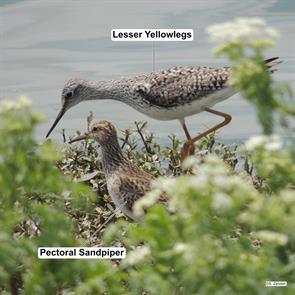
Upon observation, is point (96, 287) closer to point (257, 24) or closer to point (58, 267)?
point (58, 267)

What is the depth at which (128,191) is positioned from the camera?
9.62 meters

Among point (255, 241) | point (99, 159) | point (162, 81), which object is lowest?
point (255, 241)

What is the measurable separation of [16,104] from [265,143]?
45.7 inches

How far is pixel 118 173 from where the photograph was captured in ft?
32.7

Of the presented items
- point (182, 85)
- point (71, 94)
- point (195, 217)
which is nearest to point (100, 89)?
point (71, 94)

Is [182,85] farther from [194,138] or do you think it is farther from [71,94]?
[71,94]

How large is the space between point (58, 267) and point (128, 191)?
13.4 ft

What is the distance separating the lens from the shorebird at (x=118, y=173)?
9.54 metres

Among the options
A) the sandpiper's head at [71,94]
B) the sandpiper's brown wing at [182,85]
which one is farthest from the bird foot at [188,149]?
the sandpiper's head at [71,94]

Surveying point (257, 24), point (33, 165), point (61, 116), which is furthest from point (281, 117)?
point (61, 116)

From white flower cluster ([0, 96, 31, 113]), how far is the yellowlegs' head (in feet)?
16.9

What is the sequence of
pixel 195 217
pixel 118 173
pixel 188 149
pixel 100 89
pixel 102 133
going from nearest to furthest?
pixel 195 217 → pixel 118 173 → pixel 102 133 → pixel 188 149 → pixel 100 89

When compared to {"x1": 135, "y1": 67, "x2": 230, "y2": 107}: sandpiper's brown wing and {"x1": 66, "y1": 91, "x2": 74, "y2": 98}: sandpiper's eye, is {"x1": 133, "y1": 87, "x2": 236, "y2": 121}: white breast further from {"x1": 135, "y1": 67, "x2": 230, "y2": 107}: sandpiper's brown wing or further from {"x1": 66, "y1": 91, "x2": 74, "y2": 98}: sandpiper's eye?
{"x1": 66, "y1": 91, "x2": 74, "y2": 98}: sandpiper's eye

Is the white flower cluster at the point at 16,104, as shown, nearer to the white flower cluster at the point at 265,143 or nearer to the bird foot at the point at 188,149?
the white flower cluster at the point at 265,143
